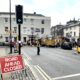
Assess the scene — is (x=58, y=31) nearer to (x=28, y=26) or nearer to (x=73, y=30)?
(x=73, y=30)

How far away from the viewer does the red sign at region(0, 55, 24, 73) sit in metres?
10.0

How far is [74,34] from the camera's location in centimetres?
9238

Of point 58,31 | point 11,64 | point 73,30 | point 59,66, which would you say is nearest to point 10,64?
point 11,64

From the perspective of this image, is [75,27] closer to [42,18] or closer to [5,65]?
[42,18]

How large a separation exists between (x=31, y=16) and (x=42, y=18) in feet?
12.9

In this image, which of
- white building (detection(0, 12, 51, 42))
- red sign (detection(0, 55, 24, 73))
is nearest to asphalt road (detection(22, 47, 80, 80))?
red sign (detection(0, 55, 24, 73))

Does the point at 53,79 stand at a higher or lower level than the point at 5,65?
lower

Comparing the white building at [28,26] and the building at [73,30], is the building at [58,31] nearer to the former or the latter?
the building at [73,30]

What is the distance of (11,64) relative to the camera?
10.2 metres

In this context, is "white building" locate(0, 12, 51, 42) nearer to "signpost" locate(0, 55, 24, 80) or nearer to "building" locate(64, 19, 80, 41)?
"building" locate(64, 19, 80, 41)

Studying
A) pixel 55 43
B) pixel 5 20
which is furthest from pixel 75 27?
pixel 55 43

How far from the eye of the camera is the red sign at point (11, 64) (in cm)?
1002

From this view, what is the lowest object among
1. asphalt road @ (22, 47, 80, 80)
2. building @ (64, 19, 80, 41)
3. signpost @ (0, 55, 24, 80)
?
asphalt road @ (22, 47, 80, 80)

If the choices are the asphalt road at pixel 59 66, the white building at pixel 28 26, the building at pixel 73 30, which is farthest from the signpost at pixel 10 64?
the building at pixel 73 30
